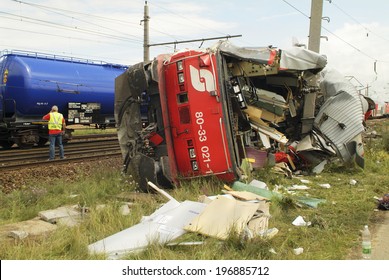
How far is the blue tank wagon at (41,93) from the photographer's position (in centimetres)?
1457

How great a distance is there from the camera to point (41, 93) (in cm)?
1482

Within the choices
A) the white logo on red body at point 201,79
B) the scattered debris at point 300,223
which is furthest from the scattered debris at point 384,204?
the white logo on red body at point 201,79

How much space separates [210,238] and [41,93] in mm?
12408

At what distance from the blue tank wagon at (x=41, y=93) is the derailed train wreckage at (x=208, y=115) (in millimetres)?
8674

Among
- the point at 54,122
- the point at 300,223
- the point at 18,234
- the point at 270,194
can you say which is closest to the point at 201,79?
the point at 270,194

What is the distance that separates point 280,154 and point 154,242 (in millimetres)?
5061

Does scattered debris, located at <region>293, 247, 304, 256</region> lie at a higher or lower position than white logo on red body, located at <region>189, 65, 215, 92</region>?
lower

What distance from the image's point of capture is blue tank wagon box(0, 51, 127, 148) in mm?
14570

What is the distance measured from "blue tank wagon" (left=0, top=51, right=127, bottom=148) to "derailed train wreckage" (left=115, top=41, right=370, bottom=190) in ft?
28.5

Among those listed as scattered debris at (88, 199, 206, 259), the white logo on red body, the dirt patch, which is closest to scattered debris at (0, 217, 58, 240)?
scattered debris at (88, 199, 206, 259)

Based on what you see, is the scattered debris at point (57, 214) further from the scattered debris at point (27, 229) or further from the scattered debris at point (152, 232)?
the scattered debris at point (152, 232)

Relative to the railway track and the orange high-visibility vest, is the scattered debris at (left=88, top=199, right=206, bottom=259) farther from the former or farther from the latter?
the orange high-visibility vest

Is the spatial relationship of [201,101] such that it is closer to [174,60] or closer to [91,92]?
[174,60]

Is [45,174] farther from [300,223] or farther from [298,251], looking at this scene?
[298,251]
